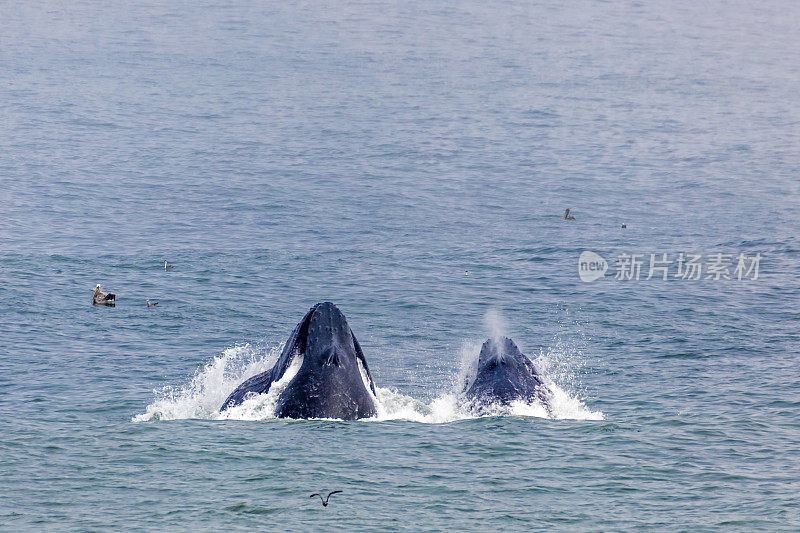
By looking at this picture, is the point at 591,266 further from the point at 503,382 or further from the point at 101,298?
the point at 101,298

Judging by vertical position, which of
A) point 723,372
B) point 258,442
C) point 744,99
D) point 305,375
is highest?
point 744,99

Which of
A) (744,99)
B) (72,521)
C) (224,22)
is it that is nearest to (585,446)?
(72,521)

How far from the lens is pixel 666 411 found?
25.7 meters

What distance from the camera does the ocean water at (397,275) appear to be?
2052 cm

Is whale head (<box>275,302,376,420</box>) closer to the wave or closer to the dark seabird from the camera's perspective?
the wave

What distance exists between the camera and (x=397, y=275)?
39656mm

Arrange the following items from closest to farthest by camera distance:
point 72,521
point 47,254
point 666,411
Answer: point 72,521 → point 666,411 → point 47,254

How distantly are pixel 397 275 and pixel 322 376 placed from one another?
1682cm

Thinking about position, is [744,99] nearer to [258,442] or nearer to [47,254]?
[47,254]

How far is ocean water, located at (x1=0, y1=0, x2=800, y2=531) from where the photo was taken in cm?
2052

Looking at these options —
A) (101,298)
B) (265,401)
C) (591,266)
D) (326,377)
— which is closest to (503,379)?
(326,377)

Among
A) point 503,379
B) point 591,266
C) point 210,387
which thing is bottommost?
point 210,387

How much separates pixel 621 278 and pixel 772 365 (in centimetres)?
1039

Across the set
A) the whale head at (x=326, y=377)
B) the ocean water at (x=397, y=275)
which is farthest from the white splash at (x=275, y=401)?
the whale head at (x=326, y=377)
